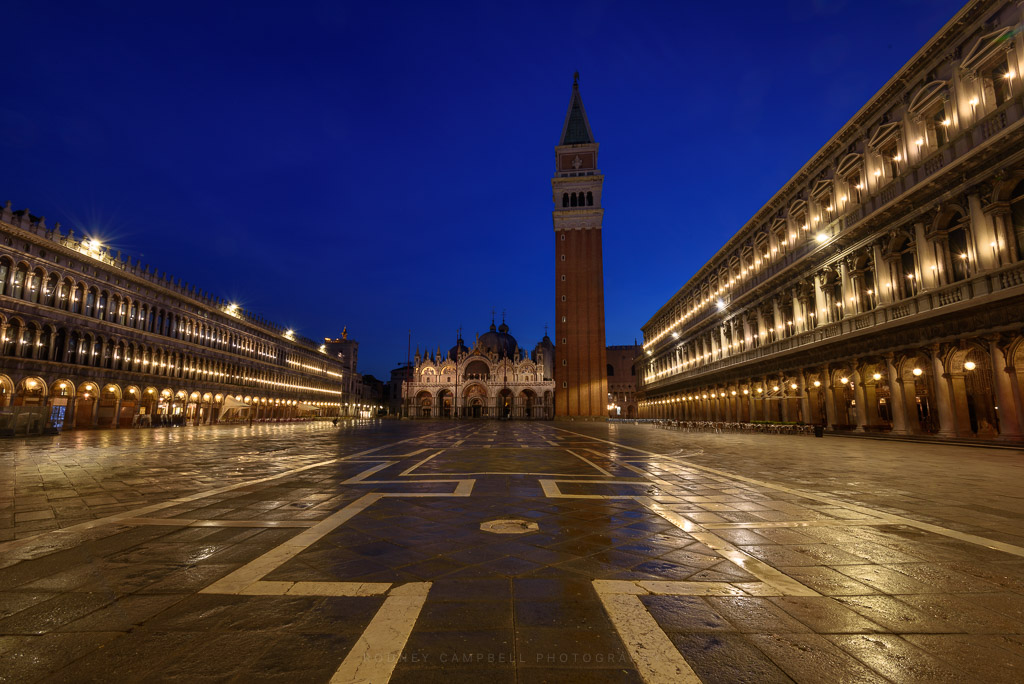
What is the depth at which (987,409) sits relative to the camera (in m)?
18.0

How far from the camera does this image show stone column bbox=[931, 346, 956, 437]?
51.7 ft

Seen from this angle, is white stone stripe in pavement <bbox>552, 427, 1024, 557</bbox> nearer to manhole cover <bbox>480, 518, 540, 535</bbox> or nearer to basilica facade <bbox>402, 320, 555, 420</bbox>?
manhole cover <bbox>480, 518, 540, 535</bbox>

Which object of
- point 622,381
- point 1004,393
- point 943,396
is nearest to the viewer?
point 1004,393

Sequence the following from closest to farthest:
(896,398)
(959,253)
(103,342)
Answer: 1. (959,253)
2. (896,398)
3. (103,342)

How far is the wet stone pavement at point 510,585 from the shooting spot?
219 centimetres

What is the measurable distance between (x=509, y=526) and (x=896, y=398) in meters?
20.0

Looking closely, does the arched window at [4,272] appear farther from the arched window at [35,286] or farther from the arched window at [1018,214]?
the arched window at [1018,214]

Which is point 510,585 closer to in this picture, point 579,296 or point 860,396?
point 860,396

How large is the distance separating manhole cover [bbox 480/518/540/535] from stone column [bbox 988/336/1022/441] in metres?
17.0

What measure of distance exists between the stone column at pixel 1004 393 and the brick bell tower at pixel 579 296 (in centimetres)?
4513

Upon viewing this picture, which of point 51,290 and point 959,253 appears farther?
point 51,290

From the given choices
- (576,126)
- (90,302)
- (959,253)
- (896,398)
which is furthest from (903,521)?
(576,126)

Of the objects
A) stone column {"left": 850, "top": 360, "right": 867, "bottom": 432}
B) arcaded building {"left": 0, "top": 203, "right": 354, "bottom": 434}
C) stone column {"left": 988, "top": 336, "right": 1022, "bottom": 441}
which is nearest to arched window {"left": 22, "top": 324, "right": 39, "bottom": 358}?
arcaded building {"left": 0, "top": 203, "right": 354, "bottom": 434}

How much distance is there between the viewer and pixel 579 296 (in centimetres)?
6131
